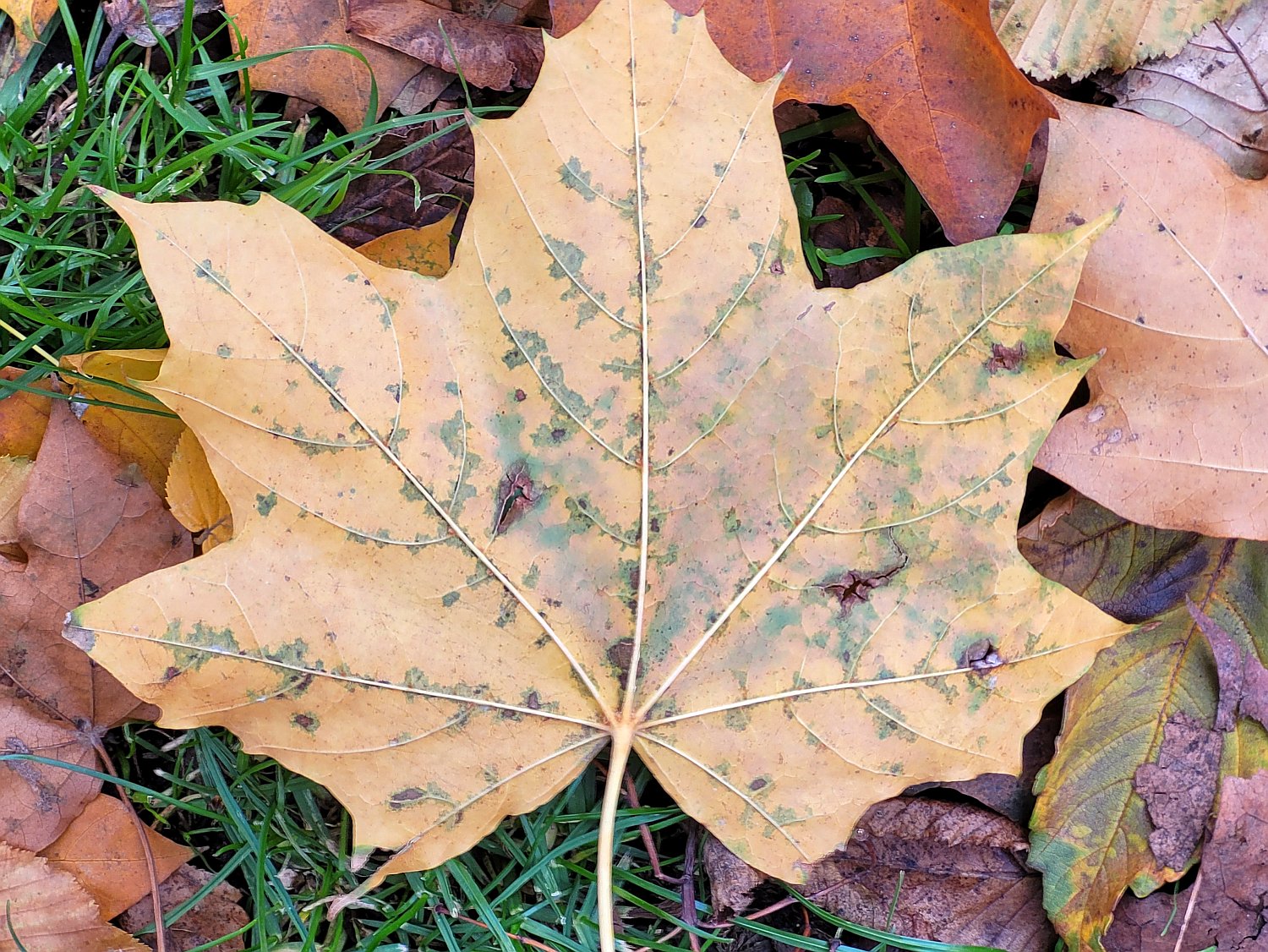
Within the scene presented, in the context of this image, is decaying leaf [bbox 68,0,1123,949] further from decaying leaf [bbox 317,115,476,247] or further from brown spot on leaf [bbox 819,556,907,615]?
decaying leaf [bbox 317,115,476,247]

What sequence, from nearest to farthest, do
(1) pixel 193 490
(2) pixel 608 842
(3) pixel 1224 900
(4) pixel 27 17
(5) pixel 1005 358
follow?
(5) pixel 1005 358, (2) pixel 608 842, (1) pixel 193 490, (3) pixel 1224 900, (4) pixel 27 17

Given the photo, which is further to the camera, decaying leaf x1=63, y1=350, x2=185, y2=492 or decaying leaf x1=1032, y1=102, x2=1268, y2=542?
decaying leaf x1=63, y1=350, x2=185, y2=492

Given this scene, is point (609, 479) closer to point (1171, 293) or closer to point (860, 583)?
point (860, 583)

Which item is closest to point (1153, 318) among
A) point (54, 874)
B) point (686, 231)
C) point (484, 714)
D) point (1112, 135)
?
point (1112, 135)

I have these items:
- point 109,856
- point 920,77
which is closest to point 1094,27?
point 920,77

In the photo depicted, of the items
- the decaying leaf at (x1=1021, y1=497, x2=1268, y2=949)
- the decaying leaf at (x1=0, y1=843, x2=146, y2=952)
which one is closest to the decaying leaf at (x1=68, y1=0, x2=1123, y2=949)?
the decaying leaf at (x1=1021, y1=497, x2=1268, y2=949)

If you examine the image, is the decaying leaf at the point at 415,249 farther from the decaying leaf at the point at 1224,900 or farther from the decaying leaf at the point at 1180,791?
the decaying leaf at the point at 1224,900

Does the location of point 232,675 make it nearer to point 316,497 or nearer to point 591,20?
point 316,497
